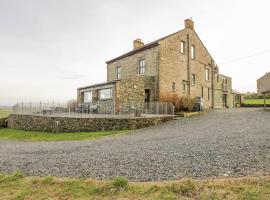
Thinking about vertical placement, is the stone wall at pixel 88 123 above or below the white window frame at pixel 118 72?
below

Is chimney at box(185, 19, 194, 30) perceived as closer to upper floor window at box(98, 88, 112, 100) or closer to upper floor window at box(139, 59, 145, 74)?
upper floor window at box(139, 59, 145, 74)

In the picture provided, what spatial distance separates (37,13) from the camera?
19.5 metres

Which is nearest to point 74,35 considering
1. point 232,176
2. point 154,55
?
point 154,55

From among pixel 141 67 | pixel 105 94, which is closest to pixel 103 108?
pixel 105 94

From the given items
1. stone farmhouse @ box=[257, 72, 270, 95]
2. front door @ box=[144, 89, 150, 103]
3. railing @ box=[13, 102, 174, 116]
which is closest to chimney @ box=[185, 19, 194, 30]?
front door @ box=[144, 89, 150, 103]

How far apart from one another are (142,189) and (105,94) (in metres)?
19.3

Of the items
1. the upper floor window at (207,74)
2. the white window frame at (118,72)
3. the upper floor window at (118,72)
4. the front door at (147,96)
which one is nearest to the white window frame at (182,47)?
the upper floor window at (207,74)

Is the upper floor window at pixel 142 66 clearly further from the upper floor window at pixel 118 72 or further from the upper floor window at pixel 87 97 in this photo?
the upper floor window at pixel 87 97

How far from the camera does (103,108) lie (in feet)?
77.7

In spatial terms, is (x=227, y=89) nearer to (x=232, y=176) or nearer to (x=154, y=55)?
(x=154, y=55)

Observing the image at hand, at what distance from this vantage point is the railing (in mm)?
22047

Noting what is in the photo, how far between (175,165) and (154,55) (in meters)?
19.9

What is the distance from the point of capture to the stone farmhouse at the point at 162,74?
2325cm

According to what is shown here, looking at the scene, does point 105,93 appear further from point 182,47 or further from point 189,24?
point 189,24
